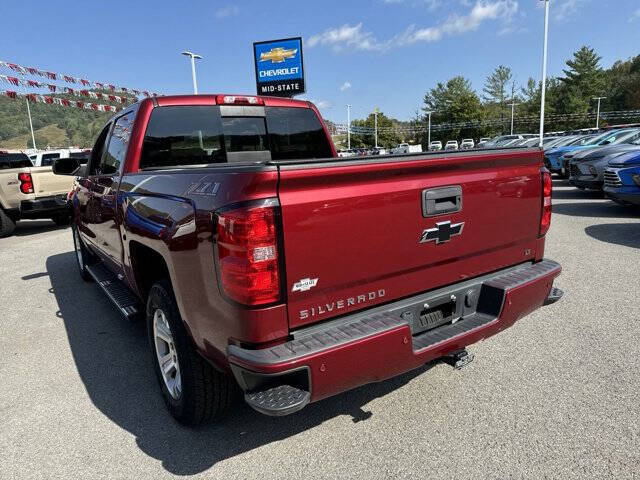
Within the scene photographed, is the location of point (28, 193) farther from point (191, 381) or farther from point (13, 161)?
point (191, 381)

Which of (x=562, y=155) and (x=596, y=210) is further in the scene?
(x=562, y=155)

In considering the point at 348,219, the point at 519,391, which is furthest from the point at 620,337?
the point at 348,219

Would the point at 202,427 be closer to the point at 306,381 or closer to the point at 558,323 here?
the point at 306,381

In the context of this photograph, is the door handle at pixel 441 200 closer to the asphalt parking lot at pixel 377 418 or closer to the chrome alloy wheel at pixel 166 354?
the asphalt parking lot at pixel 377 418

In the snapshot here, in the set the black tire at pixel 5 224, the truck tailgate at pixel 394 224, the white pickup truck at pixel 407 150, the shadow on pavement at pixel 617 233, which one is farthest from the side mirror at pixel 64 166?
the shadow on pavement at pixel 617 233

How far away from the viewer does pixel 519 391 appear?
3.05m

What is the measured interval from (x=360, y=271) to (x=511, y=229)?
1243 mm

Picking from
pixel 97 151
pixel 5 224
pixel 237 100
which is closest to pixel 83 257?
pixel 97 151

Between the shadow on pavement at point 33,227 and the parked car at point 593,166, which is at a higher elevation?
the parked car at point 593,166

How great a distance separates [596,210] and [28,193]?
42.3 feet

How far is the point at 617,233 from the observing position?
761cm

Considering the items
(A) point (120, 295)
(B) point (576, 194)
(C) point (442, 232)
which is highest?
(C) point (442, 232)

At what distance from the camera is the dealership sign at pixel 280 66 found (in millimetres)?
21891

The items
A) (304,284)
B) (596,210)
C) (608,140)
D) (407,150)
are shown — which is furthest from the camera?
(608,140)
